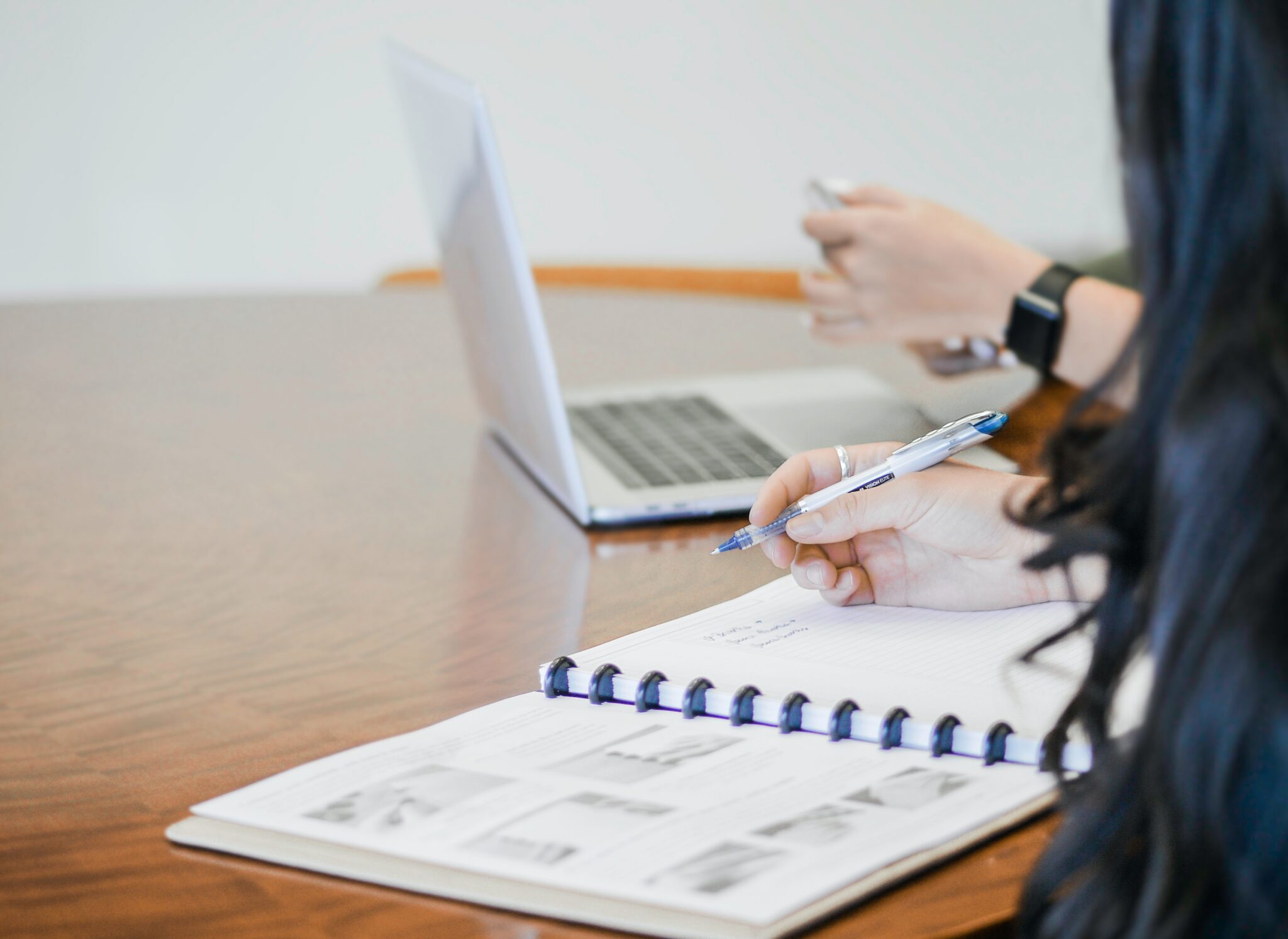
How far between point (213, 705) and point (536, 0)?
255cm

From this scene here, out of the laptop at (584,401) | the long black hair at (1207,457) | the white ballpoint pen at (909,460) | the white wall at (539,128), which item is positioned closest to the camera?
the long black hair at (1207,457)

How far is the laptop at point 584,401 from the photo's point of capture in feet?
3.14

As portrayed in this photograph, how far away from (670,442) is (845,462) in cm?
33

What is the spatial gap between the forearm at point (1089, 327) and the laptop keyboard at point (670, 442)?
0.29 meters

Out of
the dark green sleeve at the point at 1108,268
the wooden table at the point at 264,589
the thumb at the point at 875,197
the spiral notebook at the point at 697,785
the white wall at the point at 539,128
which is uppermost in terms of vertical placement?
the white wall at the point at 539,128

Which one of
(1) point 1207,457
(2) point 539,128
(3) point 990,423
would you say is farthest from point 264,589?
(2) point 539,128

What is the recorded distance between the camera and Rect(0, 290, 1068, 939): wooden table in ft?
1.67

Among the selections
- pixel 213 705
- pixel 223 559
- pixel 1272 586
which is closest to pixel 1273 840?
pixel 1272 586

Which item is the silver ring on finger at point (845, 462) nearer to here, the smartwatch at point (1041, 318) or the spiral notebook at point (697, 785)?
the spiral notebook at point (697, 785)

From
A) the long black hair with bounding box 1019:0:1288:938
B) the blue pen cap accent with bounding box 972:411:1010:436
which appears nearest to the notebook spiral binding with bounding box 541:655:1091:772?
the long black hair with bounding box 1019:0:1288:938

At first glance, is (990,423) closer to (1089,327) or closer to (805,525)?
(805,525)

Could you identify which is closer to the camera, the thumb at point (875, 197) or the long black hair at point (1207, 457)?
the long black hair at point (1207, 457)

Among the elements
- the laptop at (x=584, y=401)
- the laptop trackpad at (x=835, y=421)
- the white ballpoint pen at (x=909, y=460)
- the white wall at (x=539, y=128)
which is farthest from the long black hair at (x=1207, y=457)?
the white wall at (x=539, y=128)

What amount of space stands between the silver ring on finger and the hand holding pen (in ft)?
0.13
